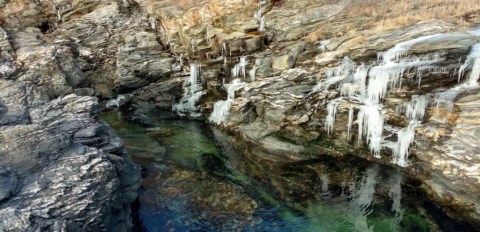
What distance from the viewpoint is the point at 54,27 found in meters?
33.0

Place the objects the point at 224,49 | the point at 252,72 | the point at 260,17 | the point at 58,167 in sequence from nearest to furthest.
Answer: the point at 58,167
the point at 252,72
the point at 224,49
the point at 260,17

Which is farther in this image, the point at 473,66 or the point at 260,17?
the point at 260,17

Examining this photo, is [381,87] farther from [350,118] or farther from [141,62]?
[141,62]

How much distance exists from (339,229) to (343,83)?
28.4ft

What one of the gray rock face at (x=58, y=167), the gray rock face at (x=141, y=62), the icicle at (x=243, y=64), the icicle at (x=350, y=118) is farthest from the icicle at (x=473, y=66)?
the gray rock face at (x=141, y=62)

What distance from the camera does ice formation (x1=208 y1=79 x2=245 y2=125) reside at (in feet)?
83.9

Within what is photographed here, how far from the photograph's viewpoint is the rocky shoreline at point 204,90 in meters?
11.9

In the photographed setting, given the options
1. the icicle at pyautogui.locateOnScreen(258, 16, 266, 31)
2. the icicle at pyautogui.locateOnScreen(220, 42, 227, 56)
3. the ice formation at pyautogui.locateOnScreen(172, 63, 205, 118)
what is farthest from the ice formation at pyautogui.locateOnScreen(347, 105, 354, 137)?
the ice formation at pyautogui.locateOnScreen(172, 63, 205, 118)

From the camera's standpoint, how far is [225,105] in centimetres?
2597

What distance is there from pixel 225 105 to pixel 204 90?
3.18 metres

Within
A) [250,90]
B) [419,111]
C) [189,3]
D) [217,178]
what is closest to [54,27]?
[189,3]

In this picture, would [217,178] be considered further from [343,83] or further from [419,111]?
[419,111]

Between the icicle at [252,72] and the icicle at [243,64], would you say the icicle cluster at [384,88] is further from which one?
the icicle at [243,64]

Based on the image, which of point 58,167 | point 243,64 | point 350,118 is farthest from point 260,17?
point 58,167
